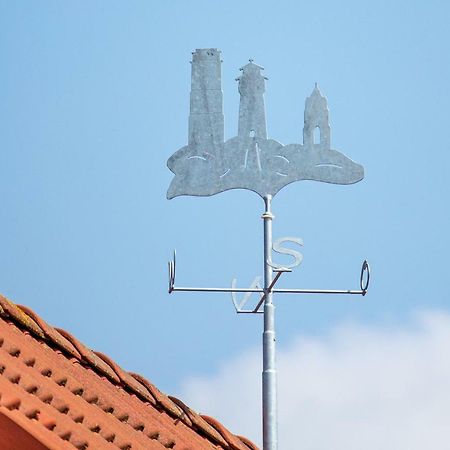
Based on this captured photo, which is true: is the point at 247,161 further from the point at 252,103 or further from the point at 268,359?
the point at 268,359

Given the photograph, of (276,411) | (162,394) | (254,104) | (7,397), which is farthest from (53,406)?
(254,104)

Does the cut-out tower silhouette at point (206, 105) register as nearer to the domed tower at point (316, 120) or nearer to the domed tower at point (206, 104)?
the domed tower at point (206, 104)

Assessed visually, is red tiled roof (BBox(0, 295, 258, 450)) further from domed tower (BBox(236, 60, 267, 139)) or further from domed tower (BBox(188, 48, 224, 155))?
domed tower (BBox(236, 60, 267, 139))

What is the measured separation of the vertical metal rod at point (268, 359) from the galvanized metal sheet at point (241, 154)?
27cm

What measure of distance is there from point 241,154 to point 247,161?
8cm

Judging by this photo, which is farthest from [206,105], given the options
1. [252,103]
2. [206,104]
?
[252,103]

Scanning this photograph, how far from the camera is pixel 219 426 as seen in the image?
4.61 meters

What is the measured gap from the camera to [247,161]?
8250 millimetres

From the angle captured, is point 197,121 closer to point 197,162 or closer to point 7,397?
point 197,162

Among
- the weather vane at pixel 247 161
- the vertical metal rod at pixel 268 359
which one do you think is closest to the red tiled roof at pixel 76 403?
the vertical metal rod at pixel 268 359

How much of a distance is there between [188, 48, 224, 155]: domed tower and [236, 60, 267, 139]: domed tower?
8.0 inches

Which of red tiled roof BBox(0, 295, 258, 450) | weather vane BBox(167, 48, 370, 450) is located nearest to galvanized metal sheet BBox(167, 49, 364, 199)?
weather vane BBox(167, 48, 370, 450)

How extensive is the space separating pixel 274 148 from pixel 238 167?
1.13 feet

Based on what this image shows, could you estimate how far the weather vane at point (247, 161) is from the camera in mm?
8156
